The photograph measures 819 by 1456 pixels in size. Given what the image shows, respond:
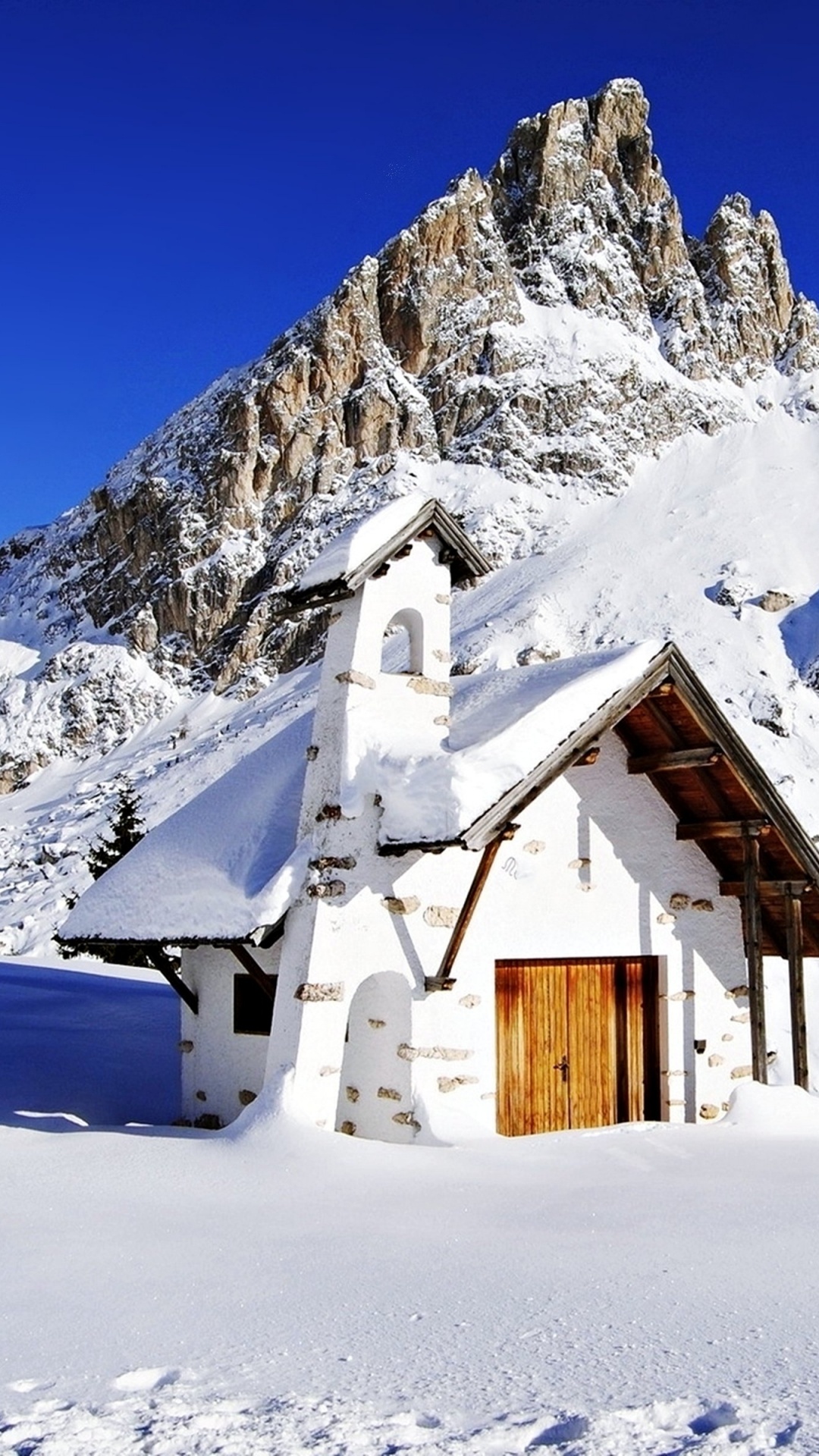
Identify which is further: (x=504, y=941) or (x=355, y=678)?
(x=504, y=941)

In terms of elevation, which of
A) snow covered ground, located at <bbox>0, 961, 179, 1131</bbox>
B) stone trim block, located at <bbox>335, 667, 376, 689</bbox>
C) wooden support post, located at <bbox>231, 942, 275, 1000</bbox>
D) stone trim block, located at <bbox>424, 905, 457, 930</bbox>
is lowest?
snow covered ground, located at <bbox>0, 961, 179, 1131</bbox>

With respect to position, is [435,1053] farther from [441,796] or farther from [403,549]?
[403,549]

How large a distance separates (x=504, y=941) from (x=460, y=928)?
3.50ft

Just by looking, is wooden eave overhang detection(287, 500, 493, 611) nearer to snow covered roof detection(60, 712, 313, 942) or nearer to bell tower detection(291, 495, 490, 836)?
bell tower detection(291, 495, 490, 836)

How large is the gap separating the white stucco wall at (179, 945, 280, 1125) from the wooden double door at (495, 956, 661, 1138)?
2.38m

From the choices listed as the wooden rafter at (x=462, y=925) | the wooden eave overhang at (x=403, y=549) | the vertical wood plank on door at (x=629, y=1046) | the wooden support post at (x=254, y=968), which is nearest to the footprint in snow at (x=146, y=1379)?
the wooden rafter at (x=462, y=925)

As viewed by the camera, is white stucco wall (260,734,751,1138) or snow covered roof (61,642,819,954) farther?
white stucco wall (260,734,751,1138)

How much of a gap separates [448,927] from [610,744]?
2804 millimetres

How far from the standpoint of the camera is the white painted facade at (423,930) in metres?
11.2

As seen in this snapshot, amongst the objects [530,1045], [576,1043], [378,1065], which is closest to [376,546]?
[378,1065]

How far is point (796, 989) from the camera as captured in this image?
13.1 metres

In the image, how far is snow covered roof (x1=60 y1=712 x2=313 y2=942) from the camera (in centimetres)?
1162

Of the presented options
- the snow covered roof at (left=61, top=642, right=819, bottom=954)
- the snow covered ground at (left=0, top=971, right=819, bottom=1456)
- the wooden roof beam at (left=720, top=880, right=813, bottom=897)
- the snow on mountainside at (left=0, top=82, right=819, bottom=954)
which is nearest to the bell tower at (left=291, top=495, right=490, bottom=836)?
the snow covered roof at (left=61, top=642, right=819, bottom=954)

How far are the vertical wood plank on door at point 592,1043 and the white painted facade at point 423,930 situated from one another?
313mm
